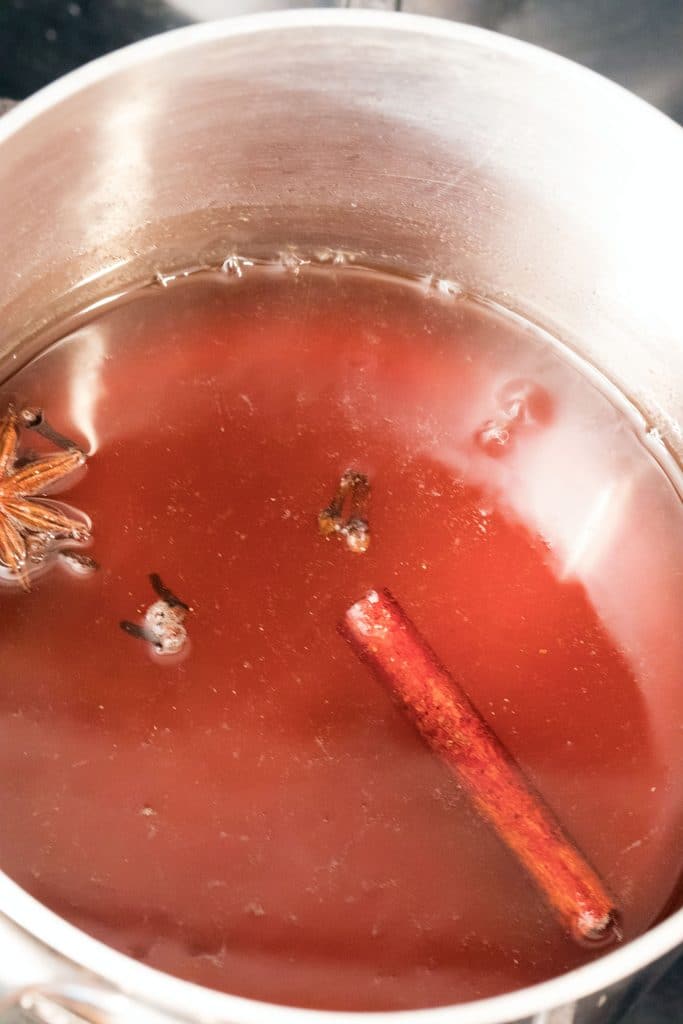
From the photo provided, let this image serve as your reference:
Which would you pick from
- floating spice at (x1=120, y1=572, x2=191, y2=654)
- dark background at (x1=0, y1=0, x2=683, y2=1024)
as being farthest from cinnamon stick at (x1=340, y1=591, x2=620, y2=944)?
dark background at (x1=0, y1=0, x2=683, y2=1024)

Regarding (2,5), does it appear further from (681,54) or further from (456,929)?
(456,929)

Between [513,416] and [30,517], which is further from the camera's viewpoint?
[513,416]

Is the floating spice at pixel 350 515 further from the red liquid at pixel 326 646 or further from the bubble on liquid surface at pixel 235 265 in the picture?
the bubble on liquid surface at pixel 235 265

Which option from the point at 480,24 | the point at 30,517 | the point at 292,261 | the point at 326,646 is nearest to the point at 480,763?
the point at 326,646

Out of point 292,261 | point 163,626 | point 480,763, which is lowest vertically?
point 480,763

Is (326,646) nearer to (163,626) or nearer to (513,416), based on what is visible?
(163,626)

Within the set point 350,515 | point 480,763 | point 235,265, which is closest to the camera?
point 480,763

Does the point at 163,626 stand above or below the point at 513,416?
above
